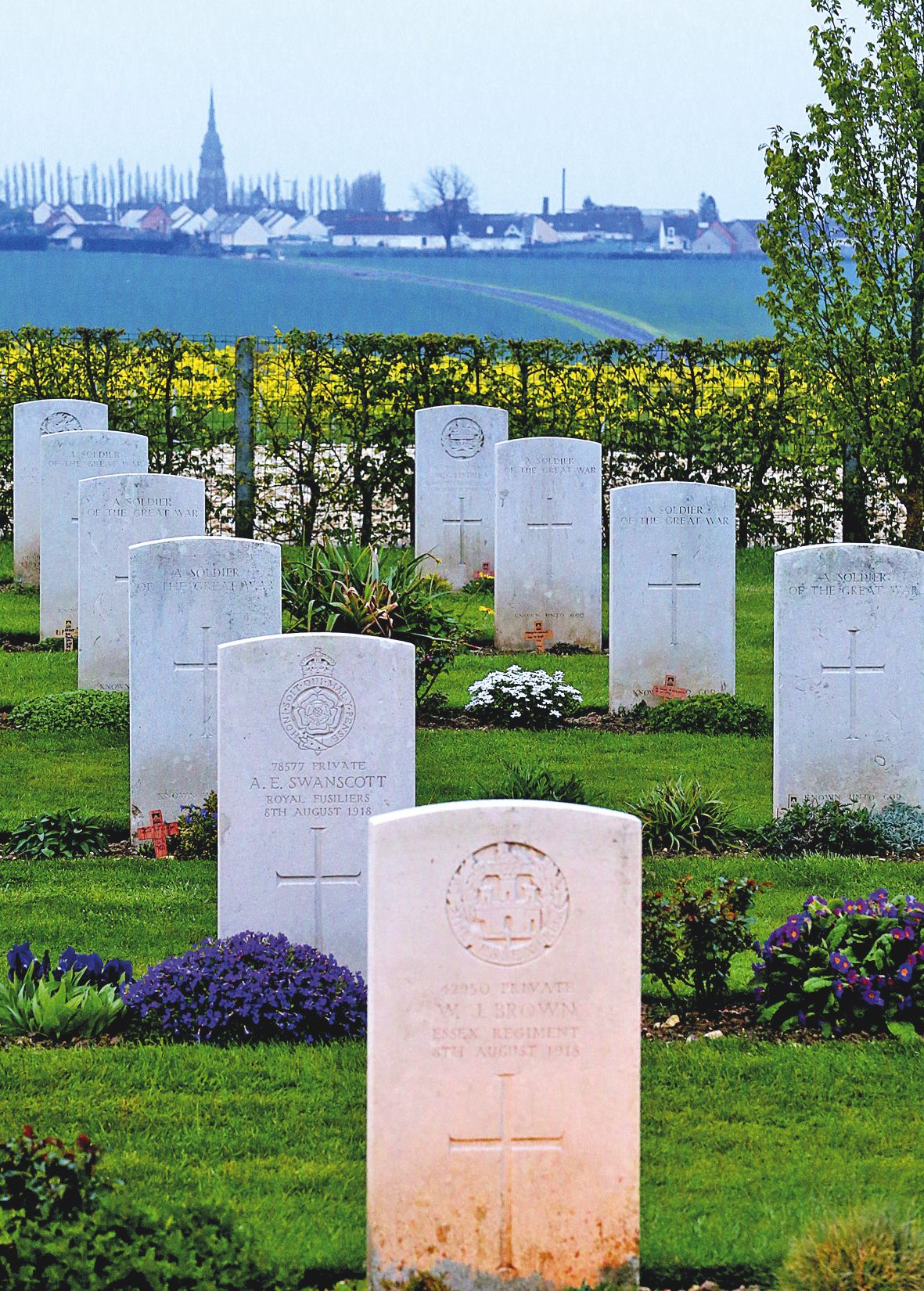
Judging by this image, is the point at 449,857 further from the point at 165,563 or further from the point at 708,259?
the point at 708,259

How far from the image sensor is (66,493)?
1360cm

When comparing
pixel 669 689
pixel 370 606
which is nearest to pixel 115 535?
pixel 370 606

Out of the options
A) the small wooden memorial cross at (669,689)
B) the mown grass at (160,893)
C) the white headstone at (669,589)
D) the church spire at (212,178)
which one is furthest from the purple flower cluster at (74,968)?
the church spire at (212,178)

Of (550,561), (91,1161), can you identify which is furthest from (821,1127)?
(550,561)

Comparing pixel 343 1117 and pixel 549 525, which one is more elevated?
pixel 549 525

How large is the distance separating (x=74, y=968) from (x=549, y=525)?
7.74 metres

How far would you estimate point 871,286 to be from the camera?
11.3 m

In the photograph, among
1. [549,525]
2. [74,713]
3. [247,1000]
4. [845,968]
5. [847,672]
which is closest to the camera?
[247,1000]

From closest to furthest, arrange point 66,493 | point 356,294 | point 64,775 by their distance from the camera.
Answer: point 64,775
point 66,493
point 356,294

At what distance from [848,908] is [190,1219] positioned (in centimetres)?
305

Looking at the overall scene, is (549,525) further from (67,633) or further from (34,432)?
(34,432)

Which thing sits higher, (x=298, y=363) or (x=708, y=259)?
(x=708, y=259)

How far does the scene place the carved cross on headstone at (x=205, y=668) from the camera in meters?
8.49

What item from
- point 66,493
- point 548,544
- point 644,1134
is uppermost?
point 66,493
